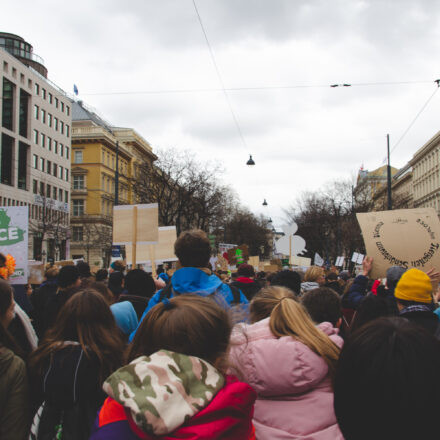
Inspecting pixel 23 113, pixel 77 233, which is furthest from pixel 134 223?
pixel 77 233

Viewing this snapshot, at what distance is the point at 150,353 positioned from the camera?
6.80ft

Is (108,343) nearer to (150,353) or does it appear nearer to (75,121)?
(150,353)

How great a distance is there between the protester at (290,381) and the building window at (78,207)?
75.6 meters

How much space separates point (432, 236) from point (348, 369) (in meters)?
5.61

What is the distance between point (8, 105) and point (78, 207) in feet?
74.0

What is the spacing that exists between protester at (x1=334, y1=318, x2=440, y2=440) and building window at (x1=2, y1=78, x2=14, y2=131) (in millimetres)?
59714

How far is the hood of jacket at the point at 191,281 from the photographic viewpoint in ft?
12.0

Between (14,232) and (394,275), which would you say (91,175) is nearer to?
(14,232)

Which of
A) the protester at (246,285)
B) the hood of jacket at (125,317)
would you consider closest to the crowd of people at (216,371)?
the hood of jacket at (125,317)

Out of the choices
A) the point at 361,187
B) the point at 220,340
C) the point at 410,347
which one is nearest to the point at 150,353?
the point at 220,340

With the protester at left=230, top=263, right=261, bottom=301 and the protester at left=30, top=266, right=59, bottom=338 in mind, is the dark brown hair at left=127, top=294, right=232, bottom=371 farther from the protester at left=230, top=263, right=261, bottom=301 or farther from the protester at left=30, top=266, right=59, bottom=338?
the protester at left=30, top=266, right=59, bottom=338

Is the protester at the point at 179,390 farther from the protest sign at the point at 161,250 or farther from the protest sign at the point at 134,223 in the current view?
the protest sign at the point at 161,250

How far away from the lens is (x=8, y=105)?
56156 mm

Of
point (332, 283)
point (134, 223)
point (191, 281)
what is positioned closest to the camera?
point (191, 281)
